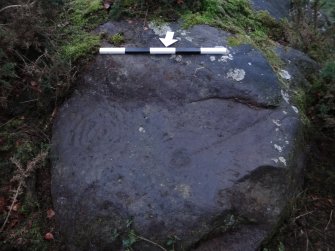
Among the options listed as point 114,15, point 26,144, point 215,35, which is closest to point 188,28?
point 215,35

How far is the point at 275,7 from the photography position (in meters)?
5.47

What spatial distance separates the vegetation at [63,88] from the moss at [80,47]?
0.01 m

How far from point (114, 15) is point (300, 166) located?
2.42m

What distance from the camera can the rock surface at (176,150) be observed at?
3.39 meters

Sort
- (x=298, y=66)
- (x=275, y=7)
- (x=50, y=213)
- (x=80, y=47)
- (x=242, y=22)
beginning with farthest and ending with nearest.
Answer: (x=275, y=7), (x=242, y=22), (x=298, y=66), (x=80, y=47), (x=50, y=213)

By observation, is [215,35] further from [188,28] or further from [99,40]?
[99,40]

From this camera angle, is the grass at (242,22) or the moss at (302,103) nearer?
the moss at (302,103)

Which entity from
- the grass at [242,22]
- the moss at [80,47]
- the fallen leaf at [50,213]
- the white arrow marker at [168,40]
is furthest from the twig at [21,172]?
the grass at [242,22]

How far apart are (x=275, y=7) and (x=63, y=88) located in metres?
3.14

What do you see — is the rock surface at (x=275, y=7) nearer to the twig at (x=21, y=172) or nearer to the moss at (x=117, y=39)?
the moss at (x=117, y=39)

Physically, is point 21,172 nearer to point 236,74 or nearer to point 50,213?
point 50,213

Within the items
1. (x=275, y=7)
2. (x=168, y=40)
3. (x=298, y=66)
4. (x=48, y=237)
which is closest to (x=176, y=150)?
(x=168, y=40)

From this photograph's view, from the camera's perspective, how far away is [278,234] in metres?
3.52

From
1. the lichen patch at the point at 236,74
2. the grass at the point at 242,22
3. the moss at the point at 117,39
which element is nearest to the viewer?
the lichen patch at the point at 236,74
